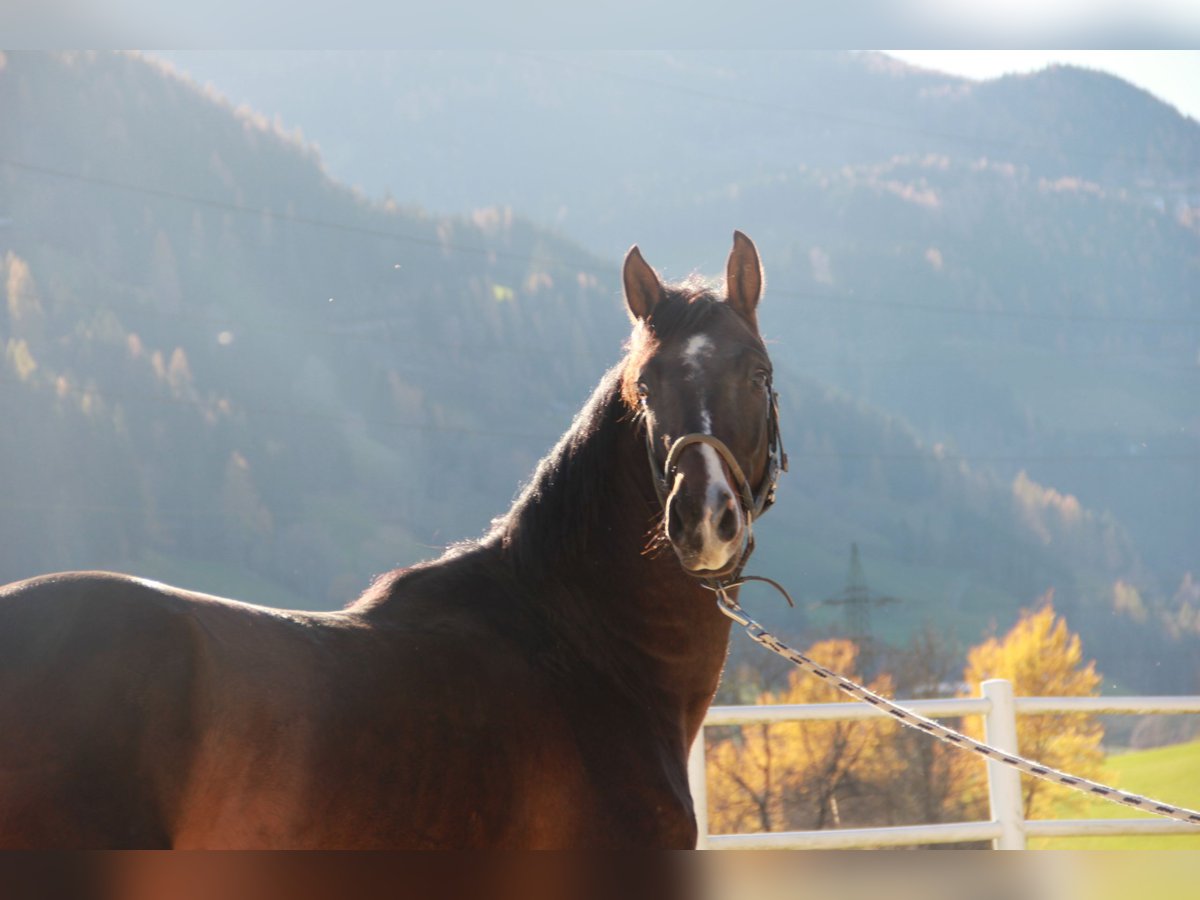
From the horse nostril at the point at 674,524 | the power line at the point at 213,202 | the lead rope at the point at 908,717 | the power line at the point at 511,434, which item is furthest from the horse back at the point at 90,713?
the power line at the point at 511,434

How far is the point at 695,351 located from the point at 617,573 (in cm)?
57

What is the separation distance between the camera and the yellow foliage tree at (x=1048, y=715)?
16.8m

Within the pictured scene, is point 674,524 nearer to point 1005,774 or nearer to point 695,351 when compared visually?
point 695,351

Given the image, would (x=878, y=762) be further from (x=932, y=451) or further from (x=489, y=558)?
(x=932, y=451)

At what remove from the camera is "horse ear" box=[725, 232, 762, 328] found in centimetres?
278

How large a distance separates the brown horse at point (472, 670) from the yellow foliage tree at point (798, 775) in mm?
11299

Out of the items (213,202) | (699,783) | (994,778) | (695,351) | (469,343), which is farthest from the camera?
(469,343)

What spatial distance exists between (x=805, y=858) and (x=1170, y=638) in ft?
221

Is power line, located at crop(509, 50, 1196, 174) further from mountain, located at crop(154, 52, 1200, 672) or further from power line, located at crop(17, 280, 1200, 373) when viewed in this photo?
power line, located at crop(17, 280, 1200, 373)

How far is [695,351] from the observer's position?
100 inches

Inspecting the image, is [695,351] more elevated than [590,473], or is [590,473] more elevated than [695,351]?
[695,351]

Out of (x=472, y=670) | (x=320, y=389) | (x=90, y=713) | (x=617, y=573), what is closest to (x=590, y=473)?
(x=617, y=573)

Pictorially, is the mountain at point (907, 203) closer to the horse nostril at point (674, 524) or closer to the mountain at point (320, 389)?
the mountain at point (320, 389)

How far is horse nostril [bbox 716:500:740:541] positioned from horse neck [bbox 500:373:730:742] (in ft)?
1.06
